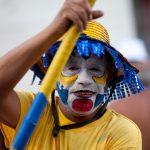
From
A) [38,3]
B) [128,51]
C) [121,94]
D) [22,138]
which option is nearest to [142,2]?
[38,3]

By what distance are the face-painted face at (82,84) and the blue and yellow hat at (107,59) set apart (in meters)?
0.05

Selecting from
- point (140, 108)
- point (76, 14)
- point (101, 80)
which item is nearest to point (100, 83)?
point (101, 80)

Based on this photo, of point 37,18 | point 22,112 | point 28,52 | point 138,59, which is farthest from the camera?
point 37,18

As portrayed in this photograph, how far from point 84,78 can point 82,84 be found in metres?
0.03

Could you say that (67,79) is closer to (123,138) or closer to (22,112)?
(22,112)

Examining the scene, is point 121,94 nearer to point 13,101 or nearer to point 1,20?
point 13,101

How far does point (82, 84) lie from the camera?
325cm

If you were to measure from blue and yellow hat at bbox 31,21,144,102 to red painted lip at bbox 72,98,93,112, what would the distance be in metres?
0.20

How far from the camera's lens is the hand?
2652 mm

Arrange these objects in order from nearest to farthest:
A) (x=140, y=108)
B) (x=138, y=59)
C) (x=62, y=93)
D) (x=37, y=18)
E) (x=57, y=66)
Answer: (x=57, y=66)
(x=62, y=93)
(x=140, y=108)
(x=138, y=59)
(x=37, y=18)

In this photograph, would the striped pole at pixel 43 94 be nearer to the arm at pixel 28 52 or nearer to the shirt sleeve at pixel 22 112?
the arm at pixel 28 52

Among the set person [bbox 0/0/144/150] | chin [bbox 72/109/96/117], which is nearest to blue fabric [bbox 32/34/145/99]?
person [bbox 0/0/144/150]

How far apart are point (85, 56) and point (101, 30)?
169mm

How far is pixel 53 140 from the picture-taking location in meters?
3.24
